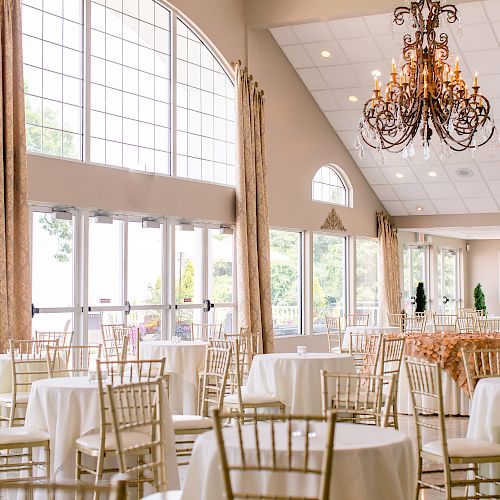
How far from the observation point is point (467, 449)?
5.16 meters

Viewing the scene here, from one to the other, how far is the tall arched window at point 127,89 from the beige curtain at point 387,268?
5.91m

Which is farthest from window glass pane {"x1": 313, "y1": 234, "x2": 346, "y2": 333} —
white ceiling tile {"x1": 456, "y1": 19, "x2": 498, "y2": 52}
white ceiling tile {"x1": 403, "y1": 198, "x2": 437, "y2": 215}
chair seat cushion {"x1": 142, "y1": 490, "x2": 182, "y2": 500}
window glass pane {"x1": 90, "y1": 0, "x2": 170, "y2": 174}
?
chair seat cushion {"x1": 142, "y1": 490, "x2": 182, "y2": 500}

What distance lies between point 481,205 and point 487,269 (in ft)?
25.9

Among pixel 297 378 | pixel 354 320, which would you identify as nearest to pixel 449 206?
pixel 354 320

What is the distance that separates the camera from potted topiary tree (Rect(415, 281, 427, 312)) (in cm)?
2098

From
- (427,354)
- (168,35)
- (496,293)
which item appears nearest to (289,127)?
(168,35)

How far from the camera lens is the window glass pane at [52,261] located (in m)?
10.0

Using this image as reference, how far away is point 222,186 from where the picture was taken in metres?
13.0

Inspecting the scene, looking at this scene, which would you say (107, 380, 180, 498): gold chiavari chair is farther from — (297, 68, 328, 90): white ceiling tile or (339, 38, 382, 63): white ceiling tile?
(297, 68, 328, 90): white ceiling tile

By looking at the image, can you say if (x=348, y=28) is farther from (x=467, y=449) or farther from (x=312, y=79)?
(x=467, y=449)

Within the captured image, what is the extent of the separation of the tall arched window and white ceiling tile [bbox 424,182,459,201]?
5.70 metres

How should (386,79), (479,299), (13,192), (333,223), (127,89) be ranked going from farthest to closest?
(479,299) → (333,223) → (386,79) → (127,89) → (13,192)

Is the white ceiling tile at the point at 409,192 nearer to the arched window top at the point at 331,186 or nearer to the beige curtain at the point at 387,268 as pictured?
the beige curtain at the point at 387,268

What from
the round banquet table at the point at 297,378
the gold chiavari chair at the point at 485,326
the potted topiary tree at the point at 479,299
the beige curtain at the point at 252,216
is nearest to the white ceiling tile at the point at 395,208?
the gold chiavari chair at the point at 485,326
